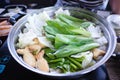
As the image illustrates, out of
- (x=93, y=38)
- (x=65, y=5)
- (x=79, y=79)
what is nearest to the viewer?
(x=79, y=79)

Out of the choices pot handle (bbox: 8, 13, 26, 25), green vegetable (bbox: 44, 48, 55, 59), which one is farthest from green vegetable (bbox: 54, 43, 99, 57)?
pot handle (bbox: 8, 13, 26, 25)

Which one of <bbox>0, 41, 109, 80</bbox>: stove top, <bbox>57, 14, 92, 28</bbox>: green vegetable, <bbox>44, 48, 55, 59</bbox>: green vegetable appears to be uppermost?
<bbox>57, 14, 92, 28</bbox>: green vegetable

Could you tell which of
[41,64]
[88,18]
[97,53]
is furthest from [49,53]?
[88,18]

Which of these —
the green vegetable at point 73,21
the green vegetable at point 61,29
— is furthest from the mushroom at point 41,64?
the green vegetable at point 73,21

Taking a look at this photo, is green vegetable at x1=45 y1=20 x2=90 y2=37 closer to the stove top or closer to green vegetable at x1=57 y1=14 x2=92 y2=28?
green vegetable at x1=57 y1=14 x2=92 y2=28

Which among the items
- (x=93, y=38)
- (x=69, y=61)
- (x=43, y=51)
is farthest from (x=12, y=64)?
(x=93, y=38)

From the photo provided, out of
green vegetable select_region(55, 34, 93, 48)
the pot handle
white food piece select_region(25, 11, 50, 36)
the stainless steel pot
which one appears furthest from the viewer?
the pot handle

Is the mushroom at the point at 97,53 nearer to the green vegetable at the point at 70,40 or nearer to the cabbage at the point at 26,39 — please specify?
the green vegetable at the point at 70,40

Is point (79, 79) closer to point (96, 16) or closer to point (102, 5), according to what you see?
point (96, 16)
